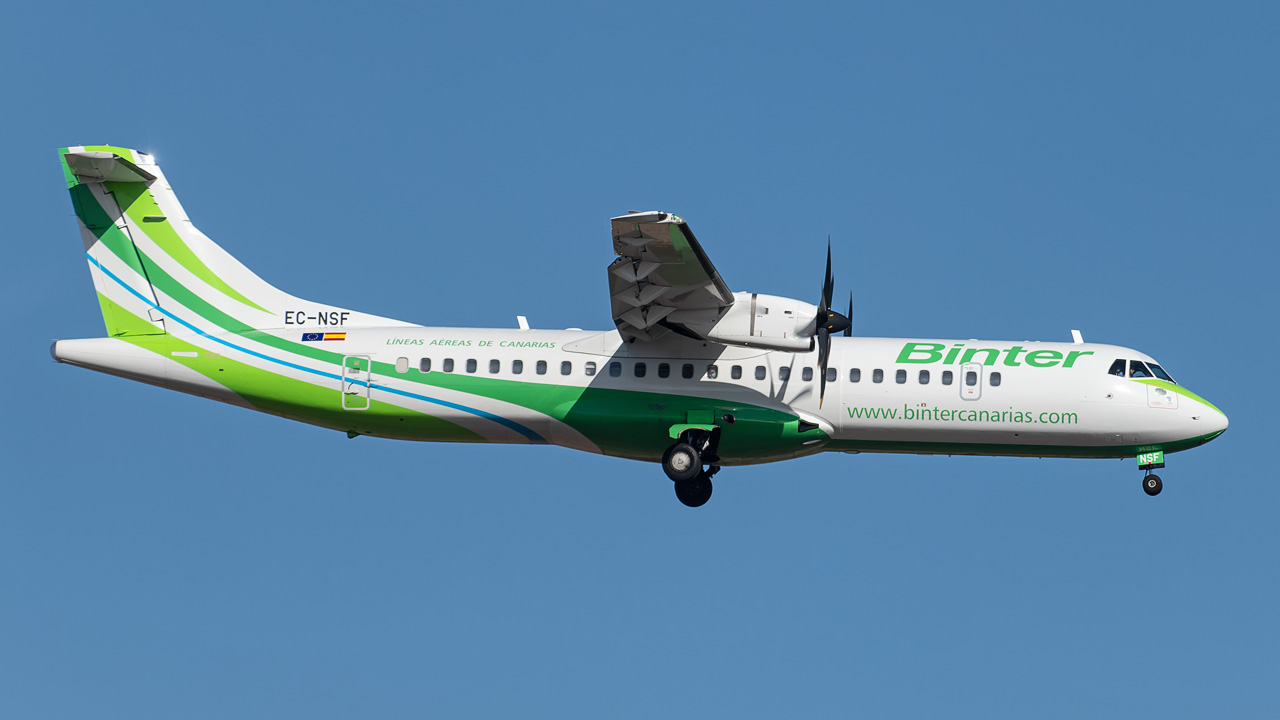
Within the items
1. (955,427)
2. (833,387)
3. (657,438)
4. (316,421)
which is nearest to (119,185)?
(316,421)

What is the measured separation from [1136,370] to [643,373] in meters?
8.98

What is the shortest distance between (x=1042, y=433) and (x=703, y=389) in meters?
6.16

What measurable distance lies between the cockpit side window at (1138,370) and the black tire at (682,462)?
315 inches

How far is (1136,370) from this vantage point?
76.9 ft

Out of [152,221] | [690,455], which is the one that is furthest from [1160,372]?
[152,221]

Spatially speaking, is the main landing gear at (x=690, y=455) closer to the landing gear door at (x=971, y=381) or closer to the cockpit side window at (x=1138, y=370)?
the landing gear door at (x=971, y=381)

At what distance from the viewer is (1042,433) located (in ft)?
76.1

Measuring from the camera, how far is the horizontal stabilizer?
24656 millimetres

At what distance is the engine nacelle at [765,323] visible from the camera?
22.0 metres

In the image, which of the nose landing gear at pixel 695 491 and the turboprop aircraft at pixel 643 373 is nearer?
the turboprop aircraft at pixel 643 373

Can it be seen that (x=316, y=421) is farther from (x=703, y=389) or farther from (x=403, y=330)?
(x=703, y=389)

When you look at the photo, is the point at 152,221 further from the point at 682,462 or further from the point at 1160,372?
the point at 1160,372

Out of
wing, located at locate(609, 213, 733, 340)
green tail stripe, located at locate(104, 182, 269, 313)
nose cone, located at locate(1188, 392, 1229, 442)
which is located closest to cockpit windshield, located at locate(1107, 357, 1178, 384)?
nose cone, located at locate(1188, 392, 1229, 442)

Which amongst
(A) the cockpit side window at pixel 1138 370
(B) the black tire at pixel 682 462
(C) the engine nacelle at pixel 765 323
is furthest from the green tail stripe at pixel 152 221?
(A) the cockpit side window at pixel 1138 370
